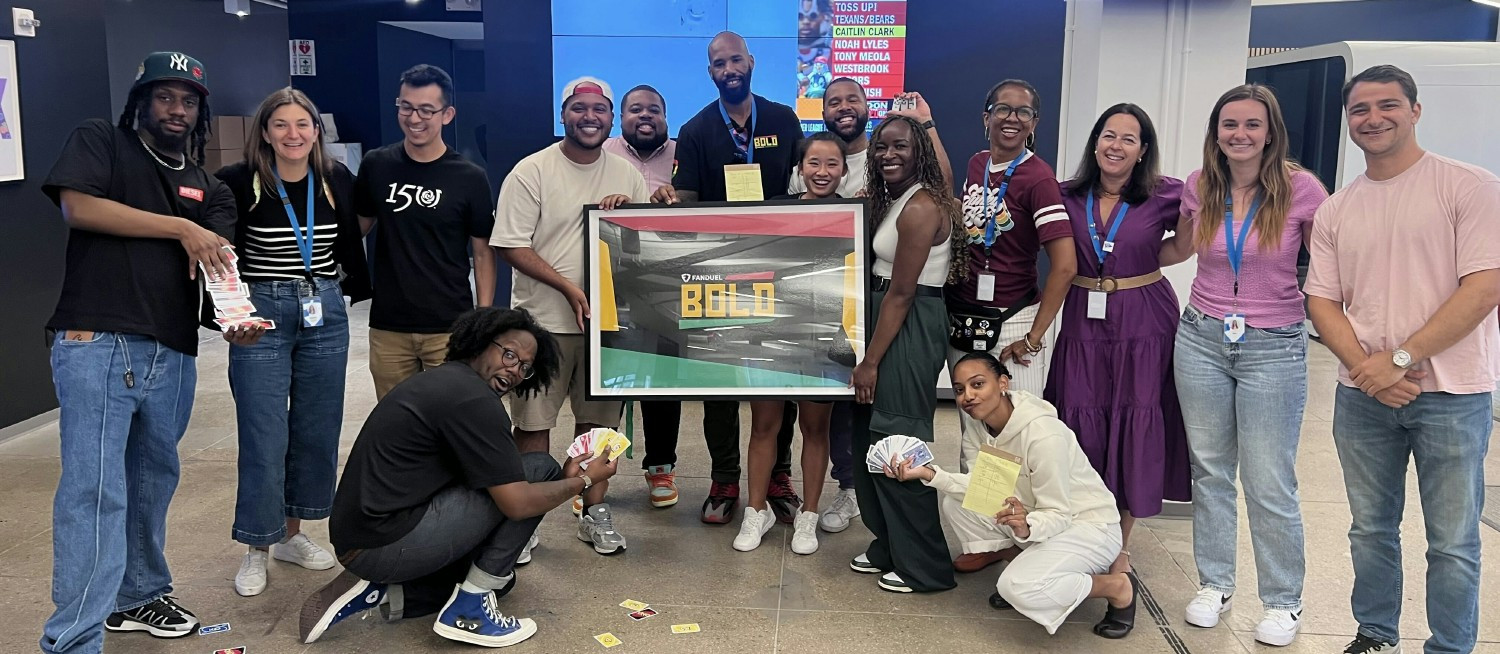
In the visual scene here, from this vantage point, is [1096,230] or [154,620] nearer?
[154,620]

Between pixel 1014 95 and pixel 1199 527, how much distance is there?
1.48 metres

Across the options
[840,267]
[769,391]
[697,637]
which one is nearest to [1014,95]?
[840,267]

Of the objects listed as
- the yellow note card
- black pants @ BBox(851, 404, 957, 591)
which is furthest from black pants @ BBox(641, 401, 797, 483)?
the yellow note card

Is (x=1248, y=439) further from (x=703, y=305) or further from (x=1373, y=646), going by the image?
Result: (x=703, y=305)

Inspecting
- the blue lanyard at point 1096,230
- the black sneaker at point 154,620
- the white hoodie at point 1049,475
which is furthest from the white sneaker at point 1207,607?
the black sneaker at point 154,620

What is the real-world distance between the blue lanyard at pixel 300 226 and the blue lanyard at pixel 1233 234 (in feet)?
9.16

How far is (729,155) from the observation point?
422 centimetres

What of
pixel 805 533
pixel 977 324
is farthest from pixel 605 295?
pixel 977 324

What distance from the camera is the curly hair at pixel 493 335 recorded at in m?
3.04

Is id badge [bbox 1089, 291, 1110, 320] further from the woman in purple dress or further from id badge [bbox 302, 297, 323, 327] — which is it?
id badge [bbox 302, 297, 323, 327]

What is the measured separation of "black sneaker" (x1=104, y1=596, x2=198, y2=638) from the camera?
10.2 feet

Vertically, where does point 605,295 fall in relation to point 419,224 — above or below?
→ below

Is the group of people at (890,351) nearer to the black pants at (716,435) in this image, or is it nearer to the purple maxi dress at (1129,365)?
the purple maxi dress at (1129,365)

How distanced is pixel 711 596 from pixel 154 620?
5.48 ft
